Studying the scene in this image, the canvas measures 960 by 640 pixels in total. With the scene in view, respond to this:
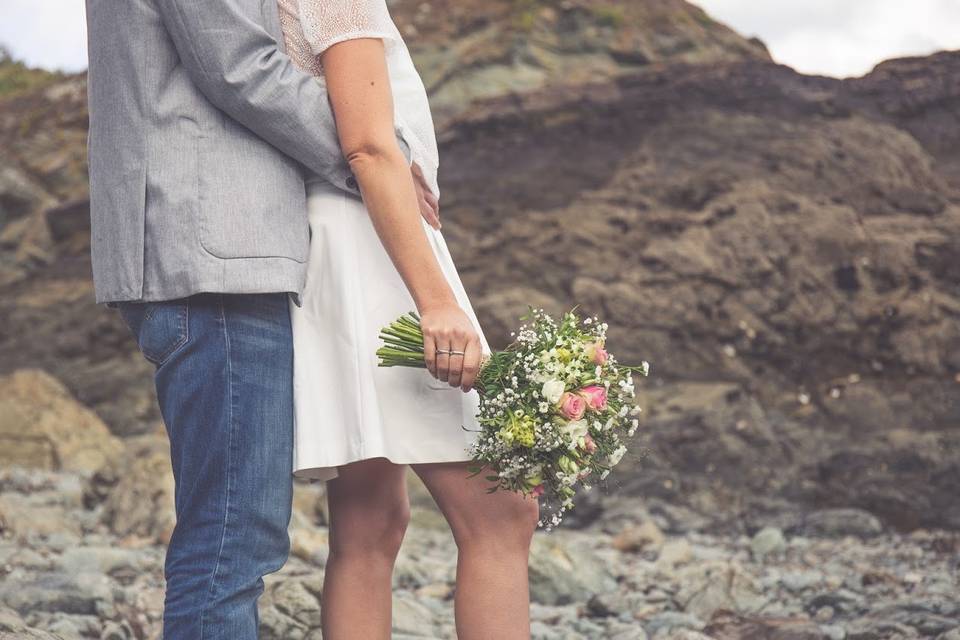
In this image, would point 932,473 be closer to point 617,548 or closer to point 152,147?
point 617,548

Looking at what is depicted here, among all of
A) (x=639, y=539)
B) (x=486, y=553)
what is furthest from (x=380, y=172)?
(x=639, y=539)

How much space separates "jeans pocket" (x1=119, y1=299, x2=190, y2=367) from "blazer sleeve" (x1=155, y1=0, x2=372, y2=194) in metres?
0.40

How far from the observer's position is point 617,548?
24.8 ft

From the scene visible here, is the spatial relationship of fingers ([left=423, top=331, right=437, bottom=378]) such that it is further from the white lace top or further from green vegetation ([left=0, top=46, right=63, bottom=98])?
green vegetation ([left=0, top=46, right=63, bottom=98])

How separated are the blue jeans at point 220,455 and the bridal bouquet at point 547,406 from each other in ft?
0.91

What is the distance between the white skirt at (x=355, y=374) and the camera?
90.1 inches

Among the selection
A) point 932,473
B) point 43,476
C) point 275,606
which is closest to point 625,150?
point 932,473

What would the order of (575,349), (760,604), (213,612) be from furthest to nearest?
1. (760,604)
2. (575,349)
3. (213,612)

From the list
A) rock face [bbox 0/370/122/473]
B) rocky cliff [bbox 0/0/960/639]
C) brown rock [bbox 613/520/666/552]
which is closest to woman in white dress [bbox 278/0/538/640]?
rocky cliff [bbox 0/0/960/639]

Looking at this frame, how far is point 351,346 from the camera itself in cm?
231

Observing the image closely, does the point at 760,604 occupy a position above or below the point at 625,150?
below

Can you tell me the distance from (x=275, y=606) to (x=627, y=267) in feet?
23.5

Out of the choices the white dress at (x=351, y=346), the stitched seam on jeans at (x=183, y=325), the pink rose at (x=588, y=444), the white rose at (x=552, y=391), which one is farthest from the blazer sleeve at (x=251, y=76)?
the pink rose at (x=588, y=444)

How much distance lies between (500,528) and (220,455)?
0.61m
